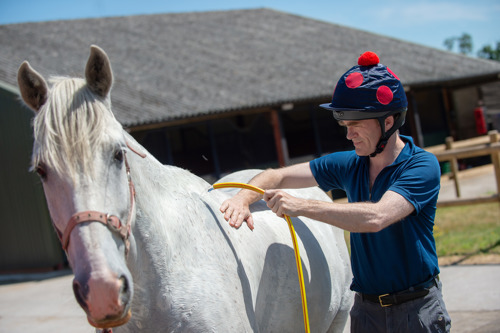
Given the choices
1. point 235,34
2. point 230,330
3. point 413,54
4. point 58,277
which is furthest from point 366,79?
point 413,54

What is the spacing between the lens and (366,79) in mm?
2156

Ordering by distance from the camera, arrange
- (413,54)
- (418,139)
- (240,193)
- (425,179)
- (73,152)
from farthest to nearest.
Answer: (413,54) → (418,139) → (240,193) → (425,179) → (73,152)

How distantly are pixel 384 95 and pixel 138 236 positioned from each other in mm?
1171

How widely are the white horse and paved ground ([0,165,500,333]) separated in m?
0.83

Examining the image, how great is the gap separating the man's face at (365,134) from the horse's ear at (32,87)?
1282mm

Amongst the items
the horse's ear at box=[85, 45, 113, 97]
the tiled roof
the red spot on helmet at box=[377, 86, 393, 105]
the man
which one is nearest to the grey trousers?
the man

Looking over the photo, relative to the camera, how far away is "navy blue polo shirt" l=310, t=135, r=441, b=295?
2.10m

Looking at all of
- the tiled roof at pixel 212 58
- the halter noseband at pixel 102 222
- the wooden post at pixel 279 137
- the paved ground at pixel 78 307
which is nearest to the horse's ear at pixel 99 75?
the halter noseband at pixel 102 222

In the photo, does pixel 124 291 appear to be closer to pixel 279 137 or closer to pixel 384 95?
pixel 384 95

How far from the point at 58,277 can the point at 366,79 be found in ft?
A: 32.0

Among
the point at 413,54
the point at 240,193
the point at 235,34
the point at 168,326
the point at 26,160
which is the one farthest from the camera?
the point at 413,54

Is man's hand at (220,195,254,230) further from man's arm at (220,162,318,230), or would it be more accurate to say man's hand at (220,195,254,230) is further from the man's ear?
the man's ear

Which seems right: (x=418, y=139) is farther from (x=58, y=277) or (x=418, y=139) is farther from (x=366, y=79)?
(x=366, y=79)

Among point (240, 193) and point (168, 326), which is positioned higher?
point (240, 193)
